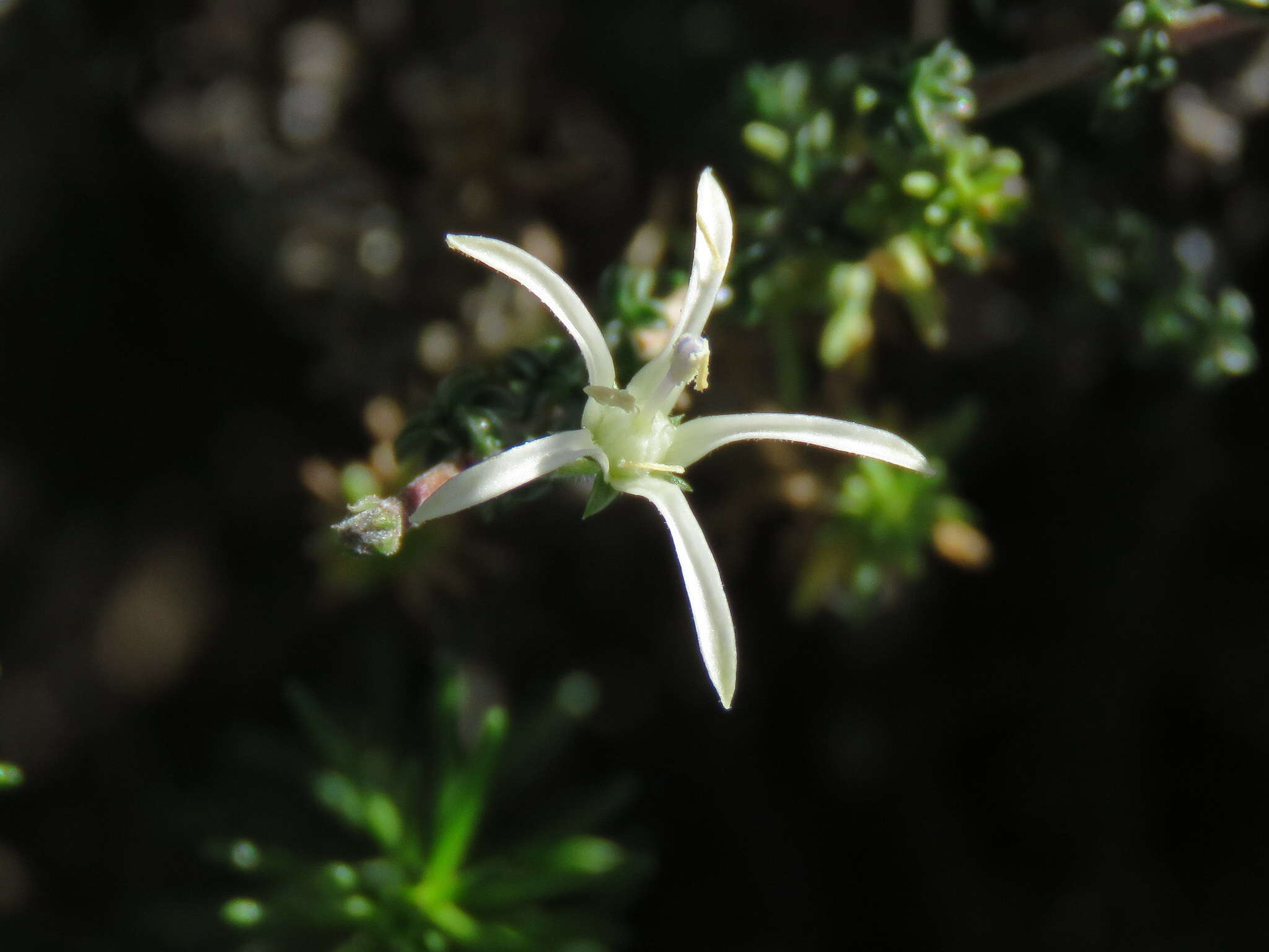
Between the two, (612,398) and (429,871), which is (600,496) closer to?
(612,398)

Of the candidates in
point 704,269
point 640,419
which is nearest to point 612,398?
point 640,419

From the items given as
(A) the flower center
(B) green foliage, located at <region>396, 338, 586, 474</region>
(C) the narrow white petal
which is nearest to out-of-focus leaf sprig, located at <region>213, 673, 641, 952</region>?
(B) green foliage, located at <region>396, 338, 586, 474</region>

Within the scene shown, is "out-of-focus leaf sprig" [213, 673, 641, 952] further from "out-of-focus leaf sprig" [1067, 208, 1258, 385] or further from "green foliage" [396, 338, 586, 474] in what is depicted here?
"out-of-focus leaf sprig" [1067, 208, 1258, 385]

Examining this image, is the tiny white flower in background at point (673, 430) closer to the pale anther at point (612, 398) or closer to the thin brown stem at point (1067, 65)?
the pale anther at point (612, 398)

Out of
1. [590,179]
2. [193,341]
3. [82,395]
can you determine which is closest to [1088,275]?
[590,179]

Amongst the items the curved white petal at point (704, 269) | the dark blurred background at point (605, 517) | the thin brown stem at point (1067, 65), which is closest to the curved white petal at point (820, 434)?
the curved white petal at point (704, 269)

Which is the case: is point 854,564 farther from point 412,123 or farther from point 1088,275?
point 412,123
